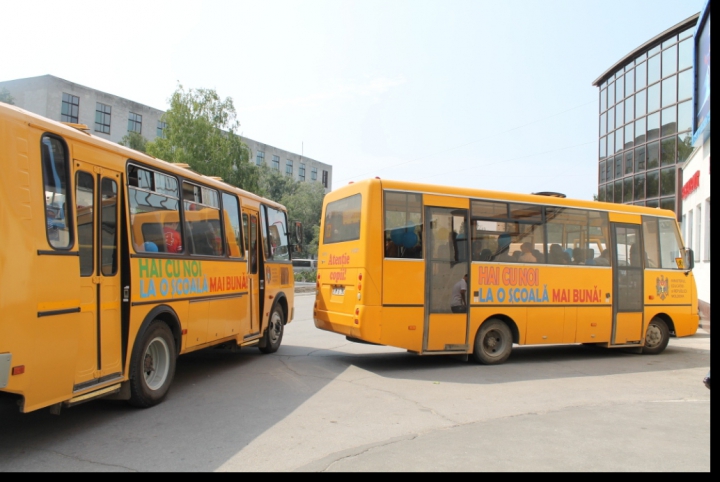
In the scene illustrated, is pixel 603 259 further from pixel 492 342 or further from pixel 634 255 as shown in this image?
pixel 492 342

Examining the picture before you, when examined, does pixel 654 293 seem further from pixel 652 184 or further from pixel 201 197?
pixel 652 184

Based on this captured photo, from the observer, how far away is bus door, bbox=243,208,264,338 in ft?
33.2

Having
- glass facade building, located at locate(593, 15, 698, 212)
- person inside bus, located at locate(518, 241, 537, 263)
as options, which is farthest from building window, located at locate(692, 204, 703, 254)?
person inside bus, located at locate(518, 241, 537, 263)

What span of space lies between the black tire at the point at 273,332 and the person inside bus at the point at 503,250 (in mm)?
4302

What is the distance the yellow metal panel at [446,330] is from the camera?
978 centimetres

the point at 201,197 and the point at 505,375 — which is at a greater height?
the point at 201,197

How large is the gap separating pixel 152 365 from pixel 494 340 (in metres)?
6.09

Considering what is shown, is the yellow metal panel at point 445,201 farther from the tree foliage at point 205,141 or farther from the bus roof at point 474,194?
the tree foliage at point 205,141

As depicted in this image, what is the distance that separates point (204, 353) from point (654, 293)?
926cm

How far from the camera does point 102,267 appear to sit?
5965 mm

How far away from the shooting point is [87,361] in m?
5.71

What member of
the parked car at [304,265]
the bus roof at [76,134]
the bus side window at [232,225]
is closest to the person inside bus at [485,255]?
the bus side window at [232,225]
